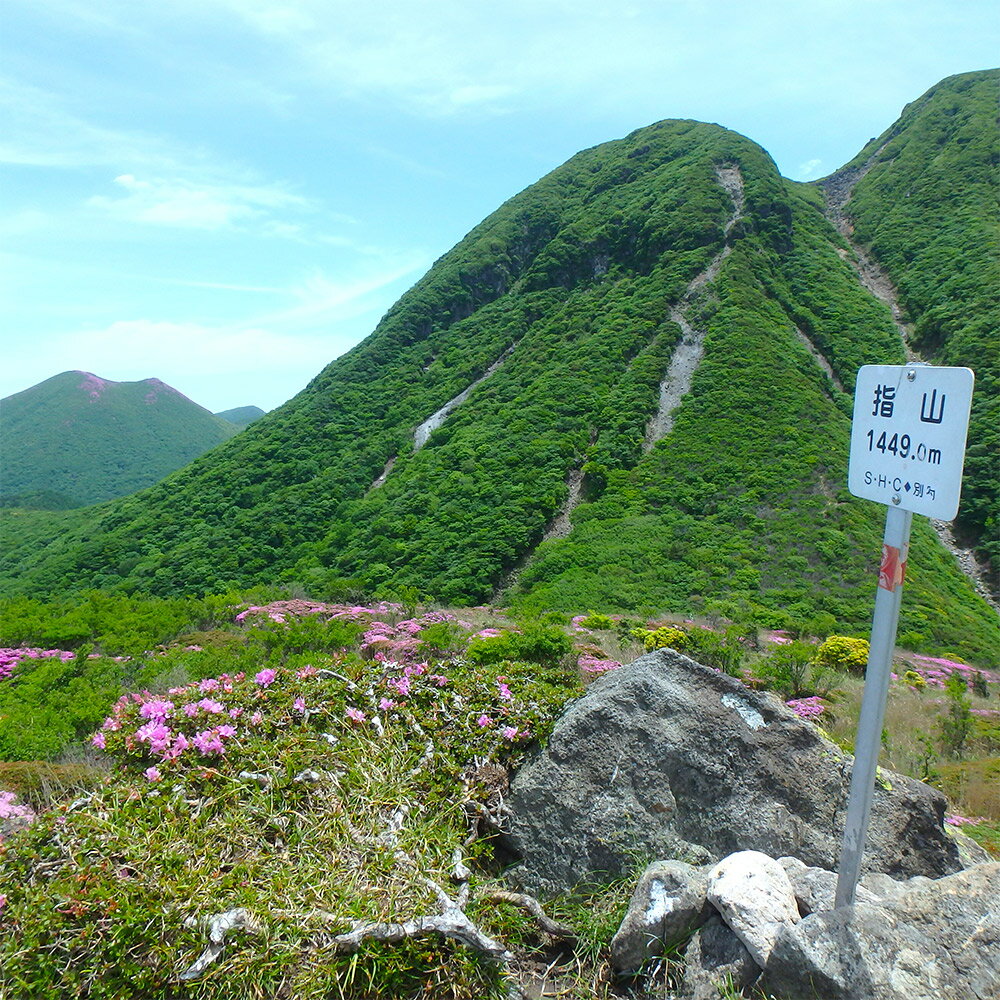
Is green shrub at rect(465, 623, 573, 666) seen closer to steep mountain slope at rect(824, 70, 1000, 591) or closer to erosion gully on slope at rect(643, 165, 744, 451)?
steep mountain slope at rect(824, 70, 1000, 591)

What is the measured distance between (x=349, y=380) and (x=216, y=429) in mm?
94956

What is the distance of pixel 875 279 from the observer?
60938 mm

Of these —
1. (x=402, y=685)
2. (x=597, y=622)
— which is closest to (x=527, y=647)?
(x=402, y=685)

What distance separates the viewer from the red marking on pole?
2.54 metres

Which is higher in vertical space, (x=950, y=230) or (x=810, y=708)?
(x=950, y=230)

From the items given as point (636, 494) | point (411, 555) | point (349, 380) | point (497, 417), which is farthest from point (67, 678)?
point (349, 380)

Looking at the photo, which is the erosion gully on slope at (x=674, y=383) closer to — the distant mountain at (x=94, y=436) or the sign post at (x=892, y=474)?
the sign post at (x=892, y=474)

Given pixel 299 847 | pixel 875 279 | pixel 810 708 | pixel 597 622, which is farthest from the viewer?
pixel 875 279

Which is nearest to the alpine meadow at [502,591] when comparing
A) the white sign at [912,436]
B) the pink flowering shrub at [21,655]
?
the pink flowering shrub at [21,655]

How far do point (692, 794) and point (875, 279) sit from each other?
69953mm

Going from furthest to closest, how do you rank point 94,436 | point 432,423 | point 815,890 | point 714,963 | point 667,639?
point 94,436 < point 432,423 < point 667,639 < point 815,890 < point 714,963

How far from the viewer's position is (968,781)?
19.7 feet

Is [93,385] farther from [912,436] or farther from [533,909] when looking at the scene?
[912,436]

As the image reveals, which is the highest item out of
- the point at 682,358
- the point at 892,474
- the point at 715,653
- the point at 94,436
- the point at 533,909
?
the point at 682,358
